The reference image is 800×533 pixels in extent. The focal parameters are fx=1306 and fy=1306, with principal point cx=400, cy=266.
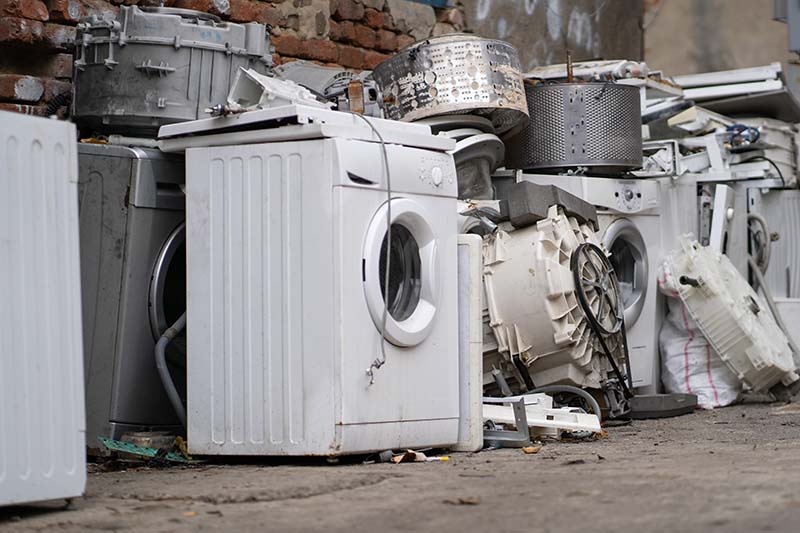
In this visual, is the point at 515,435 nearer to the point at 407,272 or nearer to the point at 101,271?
the point at 407,272

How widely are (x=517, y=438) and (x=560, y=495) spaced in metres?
1.36

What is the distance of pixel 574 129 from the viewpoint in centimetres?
621

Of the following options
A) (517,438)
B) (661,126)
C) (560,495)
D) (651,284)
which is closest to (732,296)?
(651,284)

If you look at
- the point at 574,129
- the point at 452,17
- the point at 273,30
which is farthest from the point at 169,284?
the point at 452,17

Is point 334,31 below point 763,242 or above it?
above

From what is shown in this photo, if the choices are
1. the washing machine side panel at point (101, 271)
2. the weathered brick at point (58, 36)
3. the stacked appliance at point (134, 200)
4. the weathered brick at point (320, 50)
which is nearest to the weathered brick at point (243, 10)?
the weathered brick at point (320, 50)

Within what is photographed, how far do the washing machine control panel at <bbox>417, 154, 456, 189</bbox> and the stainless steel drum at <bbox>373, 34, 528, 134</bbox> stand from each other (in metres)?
0.96

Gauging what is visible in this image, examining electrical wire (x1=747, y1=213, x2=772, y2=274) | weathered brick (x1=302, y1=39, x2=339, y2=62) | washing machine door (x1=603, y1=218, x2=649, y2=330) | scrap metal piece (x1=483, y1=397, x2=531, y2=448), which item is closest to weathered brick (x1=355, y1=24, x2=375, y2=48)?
weathered brick (x1=302, y1=39, x2=339, y2=62)

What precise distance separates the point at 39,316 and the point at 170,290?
136 centimetres

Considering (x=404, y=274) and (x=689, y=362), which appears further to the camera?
(x=689, y=362)

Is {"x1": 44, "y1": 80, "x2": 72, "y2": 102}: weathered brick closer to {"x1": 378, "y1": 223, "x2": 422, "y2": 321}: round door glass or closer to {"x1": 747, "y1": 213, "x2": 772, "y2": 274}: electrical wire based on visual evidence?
{"x1": 378, "y1": 223, "x2": 422, "y2": 321}: round door glass

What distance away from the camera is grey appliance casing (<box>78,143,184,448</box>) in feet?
14.3

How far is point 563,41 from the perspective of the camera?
29.1 feet

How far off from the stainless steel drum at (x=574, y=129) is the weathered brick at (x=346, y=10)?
1.08m
